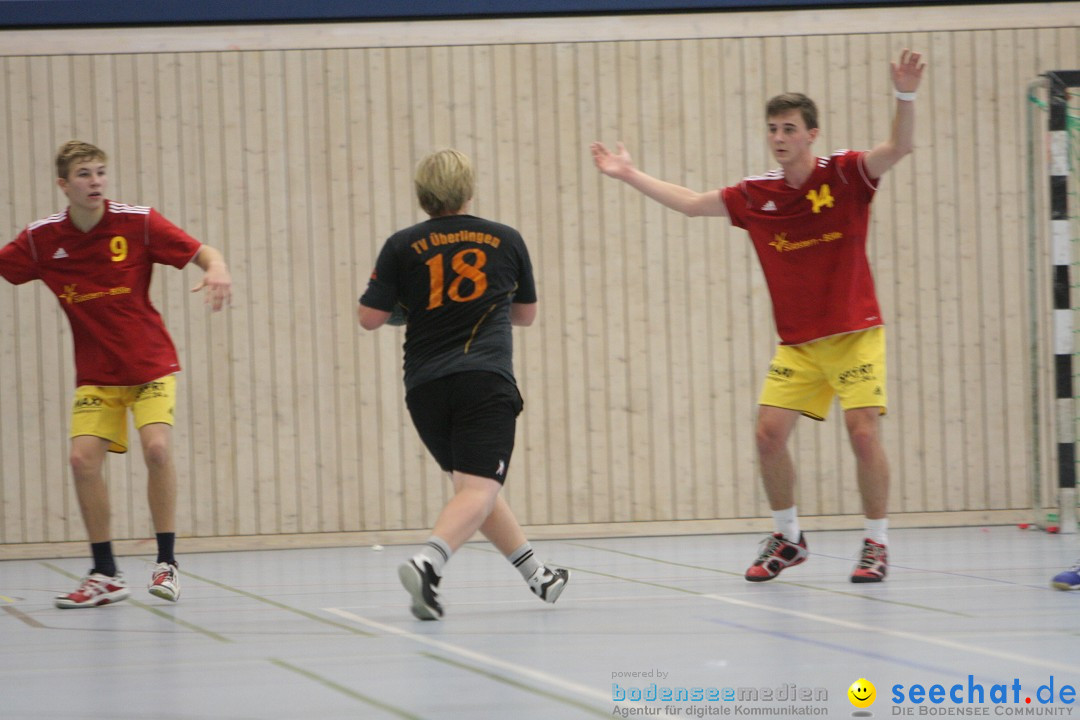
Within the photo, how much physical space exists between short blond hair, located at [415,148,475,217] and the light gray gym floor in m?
1.40

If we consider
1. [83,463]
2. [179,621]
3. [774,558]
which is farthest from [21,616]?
[774,558]

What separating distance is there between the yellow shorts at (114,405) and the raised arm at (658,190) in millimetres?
2011

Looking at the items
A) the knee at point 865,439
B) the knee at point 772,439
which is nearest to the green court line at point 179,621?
the knee at point 772,439

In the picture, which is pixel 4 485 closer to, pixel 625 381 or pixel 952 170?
pixel 625 381

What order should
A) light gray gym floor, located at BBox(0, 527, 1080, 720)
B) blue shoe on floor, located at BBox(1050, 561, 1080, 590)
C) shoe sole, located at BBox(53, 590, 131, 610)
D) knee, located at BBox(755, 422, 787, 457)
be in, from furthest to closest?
1. knee, located at BBox(755, 422, 787, 457)
2. shoe sole, located at BBox(53, 590, 131, 610)
3. blue shoe on floor, located at BBox(1050, 561, 1080, 590)
4. light gray gym floor, located at BBox(0, 527, 1080, 720)

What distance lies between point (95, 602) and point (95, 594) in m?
0.03

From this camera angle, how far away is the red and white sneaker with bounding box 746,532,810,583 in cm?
518

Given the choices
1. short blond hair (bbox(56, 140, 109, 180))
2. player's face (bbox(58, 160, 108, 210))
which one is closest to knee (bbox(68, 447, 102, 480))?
player's face (bbox(58, 160, 108, 210))

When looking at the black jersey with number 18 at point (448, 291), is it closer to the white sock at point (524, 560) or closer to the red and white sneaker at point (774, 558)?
the white sock at point (524, 560)

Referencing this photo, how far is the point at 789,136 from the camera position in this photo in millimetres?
5145

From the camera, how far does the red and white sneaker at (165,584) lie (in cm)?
502

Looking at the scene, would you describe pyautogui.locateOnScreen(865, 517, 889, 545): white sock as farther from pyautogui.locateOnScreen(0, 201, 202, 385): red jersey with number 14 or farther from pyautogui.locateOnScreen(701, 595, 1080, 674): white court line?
pyautogui.locateOnScreen(0, 201, 202, 385): red jersey with number 14

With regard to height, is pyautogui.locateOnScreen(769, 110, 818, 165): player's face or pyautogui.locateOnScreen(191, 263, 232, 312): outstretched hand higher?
pyautogui.locateOnScreen(769, 110, 818, 165): player's face

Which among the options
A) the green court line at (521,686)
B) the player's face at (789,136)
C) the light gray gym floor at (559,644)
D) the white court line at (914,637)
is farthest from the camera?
the player's face at (789,136)
